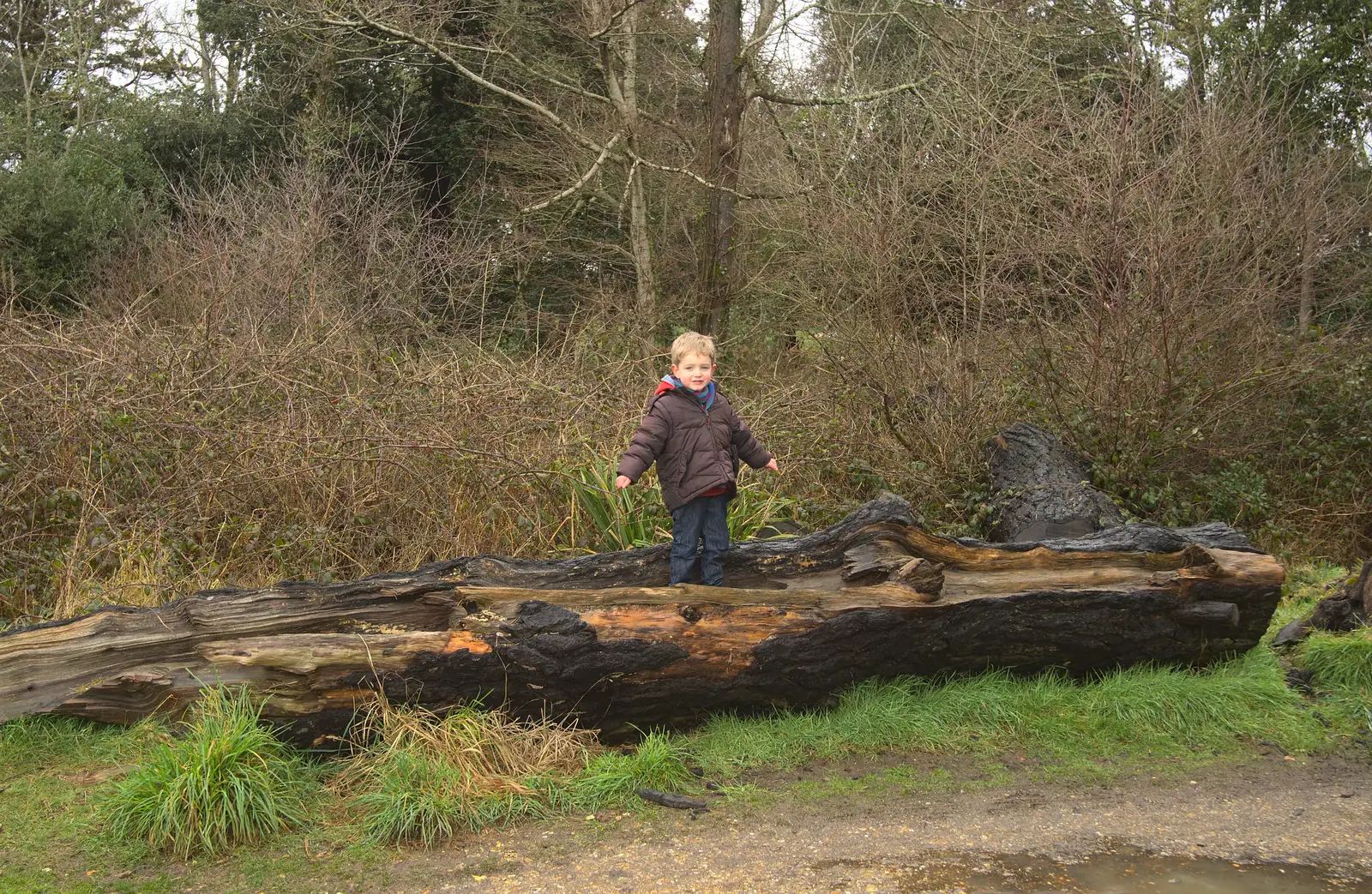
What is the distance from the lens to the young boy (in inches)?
209

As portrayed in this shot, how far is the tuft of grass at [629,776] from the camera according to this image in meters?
4.43

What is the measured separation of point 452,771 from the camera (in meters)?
4.29

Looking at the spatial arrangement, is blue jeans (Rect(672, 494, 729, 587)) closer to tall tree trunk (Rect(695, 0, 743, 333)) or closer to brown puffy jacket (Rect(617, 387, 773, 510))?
brown puffy jacket (Rect(617, 387, 773, 510))

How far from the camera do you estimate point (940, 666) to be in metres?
5.35

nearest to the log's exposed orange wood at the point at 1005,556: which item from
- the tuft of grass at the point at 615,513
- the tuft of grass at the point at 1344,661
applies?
the tuft of grass at the point at 1344,661

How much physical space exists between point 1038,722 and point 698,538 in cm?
186

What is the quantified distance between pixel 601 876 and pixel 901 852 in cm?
112

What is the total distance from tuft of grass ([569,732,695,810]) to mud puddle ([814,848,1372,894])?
0.90 meters

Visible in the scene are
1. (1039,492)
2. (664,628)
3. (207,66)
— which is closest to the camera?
(664,628)

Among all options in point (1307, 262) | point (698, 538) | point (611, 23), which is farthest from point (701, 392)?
point (611, 23)

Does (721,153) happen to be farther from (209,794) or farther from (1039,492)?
(209,794)

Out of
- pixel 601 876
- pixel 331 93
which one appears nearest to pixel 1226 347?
pixel 601 876

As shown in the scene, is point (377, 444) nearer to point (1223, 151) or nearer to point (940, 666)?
point (940, 666)

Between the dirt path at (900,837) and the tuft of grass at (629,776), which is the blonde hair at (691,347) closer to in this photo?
the tuft of grass at (629,776)
